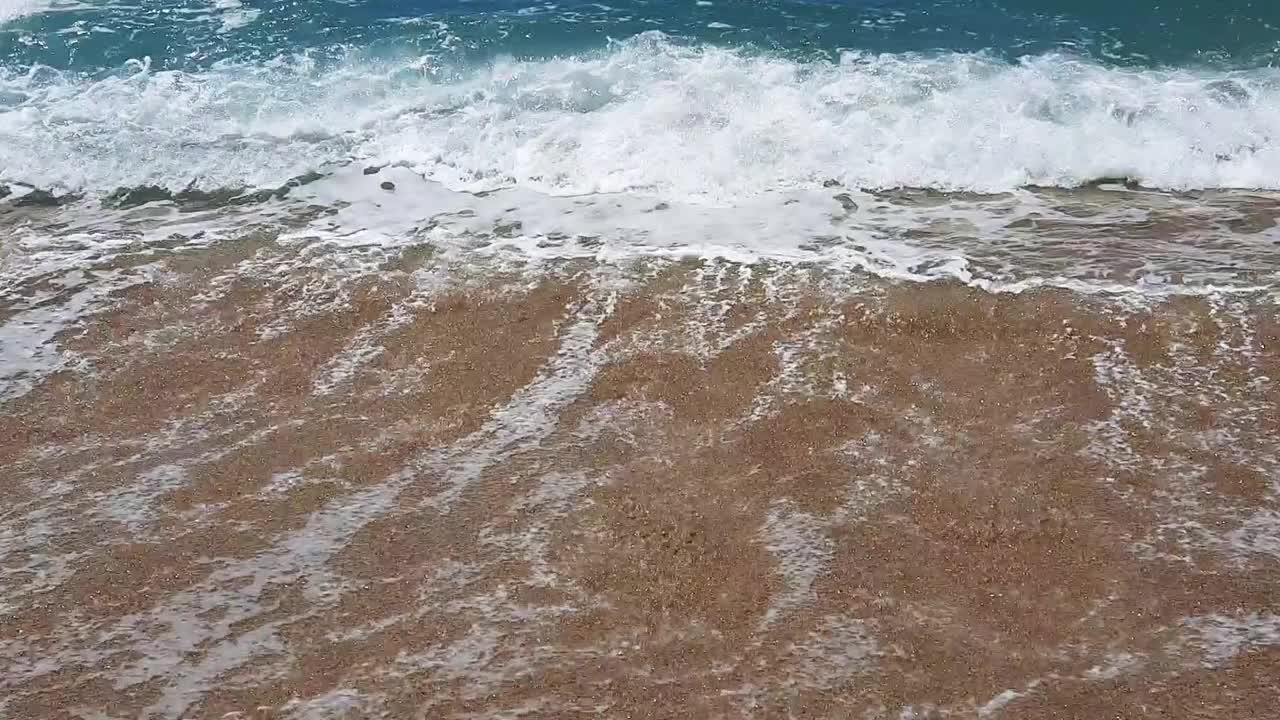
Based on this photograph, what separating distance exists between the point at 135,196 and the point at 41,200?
0.70 meters

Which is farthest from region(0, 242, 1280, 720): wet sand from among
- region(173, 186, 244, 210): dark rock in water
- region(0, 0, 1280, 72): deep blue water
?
region(0, 0, 1280, 72): deep blue water

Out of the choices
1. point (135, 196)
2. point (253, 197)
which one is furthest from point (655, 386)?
point (135, 196)

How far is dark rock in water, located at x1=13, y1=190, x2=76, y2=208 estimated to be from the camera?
770cm

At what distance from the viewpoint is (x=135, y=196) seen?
7.79 metres

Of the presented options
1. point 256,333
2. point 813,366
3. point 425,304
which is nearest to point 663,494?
point 813,366

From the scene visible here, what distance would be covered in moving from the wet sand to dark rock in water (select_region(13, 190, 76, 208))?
1.60m

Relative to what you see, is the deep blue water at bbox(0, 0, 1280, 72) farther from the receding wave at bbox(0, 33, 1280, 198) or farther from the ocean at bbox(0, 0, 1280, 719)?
the receding wave at bbox(0, 33, 1280, 198)

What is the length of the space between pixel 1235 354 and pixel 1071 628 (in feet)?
7.74

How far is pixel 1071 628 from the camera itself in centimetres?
409

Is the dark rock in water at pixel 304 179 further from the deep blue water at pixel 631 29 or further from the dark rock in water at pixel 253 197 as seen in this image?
the deep blue water at pixel 631 29

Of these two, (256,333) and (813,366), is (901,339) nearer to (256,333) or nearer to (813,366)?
(813,366)

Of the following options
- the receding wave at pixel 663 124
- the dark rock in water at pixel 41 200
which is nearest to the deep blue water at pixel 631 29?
the receding wave at pixel 663 124

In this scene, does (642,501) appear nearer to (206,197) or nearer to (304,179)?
(304,179)

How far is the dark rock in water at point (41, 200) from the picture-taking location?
7695 mm
